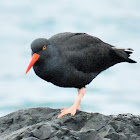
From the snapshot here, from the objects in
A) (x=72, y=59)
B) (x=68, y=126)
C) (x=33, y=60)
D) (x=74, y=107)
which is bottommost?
(x=68, y=126)

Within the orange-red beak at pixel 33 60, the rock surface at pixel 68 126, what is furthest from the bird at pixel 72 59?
the rock surface at pixel 68 126

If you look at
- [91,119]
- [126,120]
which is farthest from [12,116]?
[126,120]

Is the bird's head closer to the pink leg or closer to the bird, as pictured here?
the bird

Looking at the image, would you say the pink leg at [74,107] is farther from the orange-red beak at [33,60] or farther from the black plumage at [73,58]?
the orange-red beak at [33,60]

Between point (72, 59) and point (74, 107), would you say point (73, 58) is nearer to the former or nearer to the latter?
point (72, 59)

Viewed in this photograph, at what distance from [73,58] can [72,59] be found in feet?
0.13

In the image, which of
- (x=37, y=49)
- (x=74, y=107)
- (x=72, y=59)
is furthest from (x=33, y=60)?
(x=74, y=107)

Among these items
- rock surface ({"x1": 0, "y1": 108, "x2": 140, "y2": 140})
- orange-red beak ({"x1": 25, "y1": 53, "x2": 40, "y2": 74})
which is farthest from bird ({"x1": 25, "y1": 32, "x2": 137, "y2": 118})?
rock surface ({"x1": 0, "y1": 108, "x2": 140, "y2": 140})

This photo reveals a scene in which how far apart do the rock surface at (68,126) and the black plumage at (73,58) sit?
0.90 meters

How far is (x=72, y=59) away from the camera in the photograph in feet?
22.9

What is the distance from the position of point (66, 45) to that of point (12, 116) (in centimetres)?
236

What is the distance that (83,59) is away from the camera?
7234 millimetres

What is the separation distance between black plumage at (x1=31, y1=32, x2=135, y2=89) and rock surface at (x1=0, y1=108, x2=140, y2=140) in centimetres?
90

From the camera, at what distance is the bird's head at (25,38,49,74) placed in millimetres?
6535
